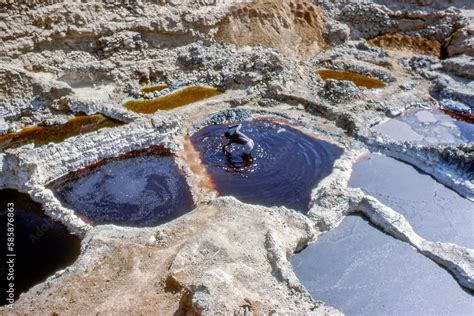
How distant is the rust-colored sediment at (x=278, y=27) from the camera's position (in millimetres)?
24312

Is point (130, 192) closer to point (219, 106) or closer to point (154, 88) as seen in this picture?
point (219, 106)

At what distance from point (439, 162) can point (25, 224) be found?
14.1m

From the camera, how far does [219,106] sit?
Answer: 19766mm

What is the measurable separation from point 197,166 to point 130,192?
2689 millimetres

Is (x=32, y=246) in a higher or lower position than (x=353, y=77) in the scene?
lower

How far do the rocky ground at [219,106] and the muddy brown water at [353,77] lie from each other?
454 mm

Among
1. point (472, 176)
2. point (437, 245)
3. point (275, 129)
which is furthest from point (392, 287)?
point (275, 129)

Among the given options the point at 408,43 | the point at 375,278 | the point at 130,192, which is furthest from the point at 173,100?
the point at 408,43

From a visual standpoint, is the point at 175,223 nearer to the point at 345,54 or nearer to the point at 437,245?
the point at 437,245

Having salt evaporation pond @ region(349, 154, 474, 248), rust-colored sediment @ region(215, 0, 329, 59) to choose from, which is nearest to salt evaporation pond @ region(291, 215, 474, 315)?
salt evaporation pond @ region(349, 154, 474, 248)

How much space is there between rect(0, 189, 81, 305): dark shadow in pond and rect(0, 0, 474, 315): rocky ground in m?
0.41

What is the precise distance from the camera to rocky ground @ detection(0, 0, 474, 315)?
1003 centimetres

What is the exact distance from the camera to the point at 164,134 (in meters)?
17.3

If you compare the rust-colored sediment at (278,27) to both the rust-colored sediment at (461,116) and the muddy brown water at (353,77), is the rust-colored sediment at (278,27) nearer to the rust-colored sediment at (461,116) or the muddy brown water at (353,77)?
the muddy brown water at (353,77)
